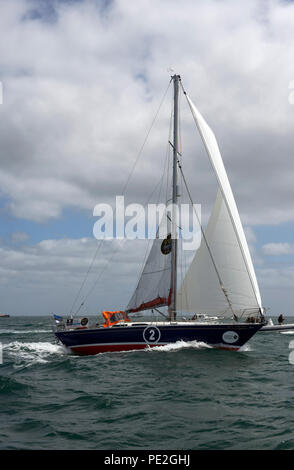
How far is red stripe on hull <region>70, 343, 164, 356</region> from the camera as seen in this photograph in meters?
22.2

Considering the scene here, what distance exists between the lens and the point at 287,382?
1540 centimetres

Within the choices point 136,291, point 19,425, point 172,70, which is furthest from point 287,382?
point 172,70

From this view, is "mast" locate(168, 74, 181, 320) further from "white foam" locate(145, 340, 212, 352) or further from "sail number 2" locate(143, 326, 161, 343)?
"white foam" locate(145, 340, 212, 352)

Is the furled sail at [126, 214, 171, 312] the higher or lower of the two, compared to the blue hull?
higher

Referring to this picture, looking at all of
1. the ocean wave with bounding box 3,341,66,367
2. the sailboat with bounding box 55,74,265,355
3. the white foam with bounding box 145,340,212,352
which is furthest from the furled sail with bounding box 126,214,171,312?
the ocean wave with bounding box 3,341,66,367

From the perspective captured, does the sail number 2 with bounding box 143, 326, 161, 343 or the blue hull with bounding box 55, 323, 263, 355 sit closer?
the blue hull with bounding box 55, 323, 263, 355

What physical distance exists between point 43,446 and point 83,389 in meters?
5.94

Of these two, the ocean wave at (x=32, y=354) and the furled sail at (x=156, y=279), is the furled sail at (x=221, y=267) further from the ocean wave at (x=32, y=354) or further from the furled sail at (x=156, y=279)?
the ocean wave at (x=32, y=354)

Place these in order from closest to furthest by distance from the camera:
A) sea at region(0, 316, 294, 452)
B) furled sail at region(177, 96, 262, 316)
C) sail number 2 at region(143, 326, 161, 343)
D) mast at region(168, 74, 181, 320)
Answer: sea at region(0, 316, 294, 452) → sail number 2 at region(143, 326, 161, 343) → furled sail at region(177, 96, 262, 316) → mast at region(168, 74, 181, 320)

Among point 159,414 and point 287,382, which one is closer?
point 159,414

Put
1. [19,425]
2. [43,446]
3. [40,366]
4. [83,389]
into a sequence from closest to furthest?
[43,446] → [19,425] → [83,389] → [40,366]

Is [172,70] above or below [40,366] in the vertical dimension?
above

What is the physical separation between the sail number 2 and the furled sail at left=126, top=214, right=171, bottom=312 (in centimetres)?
243
